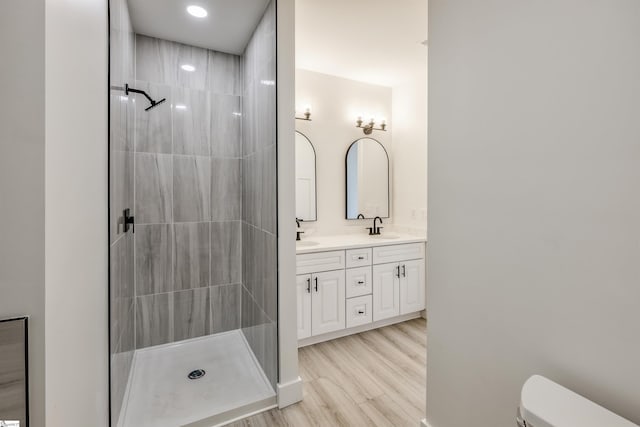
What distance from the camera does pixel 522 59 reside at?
42.3 inches

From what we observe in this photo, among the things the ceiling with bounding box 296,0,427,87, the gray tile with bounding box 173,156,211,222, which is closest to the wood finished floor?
the gray tile with bounding box 173,156,211,222

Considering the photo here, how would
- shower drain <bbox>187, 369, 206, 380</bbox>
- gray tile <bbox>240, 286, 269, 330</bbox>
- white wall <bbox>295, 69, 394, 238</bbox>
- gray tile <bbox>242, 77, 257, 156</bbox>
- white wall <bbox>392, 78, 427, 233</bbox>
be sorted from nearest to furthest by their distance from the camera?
shower drain <bbox>187, 369, 206, 380</bbox> → gray tile <bbox>240, 286, 269, 330</bbox> → gray tile <bbox>242, 77, 257, 156</bbox> → white wall <bbox>295, 69, 394, 238</bbox> → white wall <bbox>392, 78, 427, 233</bbox>

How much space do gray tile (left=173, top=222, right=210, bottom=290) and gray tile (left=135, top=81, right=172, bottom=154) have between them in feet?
2.22

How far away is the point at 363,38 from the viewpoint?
260cm

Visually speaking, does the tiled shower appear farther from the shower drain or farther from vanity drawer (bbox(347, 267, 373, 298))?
vanity drawer (bbox(347, 267, 373, 298))

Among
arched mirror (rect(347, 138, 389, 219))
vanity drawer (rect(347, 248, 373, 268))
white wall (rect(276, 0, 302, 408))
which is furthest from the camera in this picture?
arched mirror (rect(347, 138, 389, 219))

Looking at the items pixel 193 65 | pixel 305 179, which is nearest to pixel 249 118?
pixel 193 65

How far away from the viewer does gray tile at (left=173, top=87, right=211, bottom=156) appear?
2.52m

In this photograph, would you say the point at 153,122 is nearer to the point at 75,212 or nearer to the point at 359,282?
the point at 75,212

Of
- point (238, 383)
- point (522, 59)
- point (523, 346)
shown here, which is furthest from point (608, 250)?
point (238, 383)

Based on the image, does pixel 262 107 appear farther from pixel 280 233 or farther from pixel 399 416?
pixel 399 416

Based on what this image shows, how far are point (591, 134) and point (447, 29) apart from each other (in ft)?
2.70

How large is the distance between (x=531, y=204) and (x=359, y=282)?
76.2 inches

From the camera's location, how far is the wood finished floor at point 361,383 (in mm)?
1781
